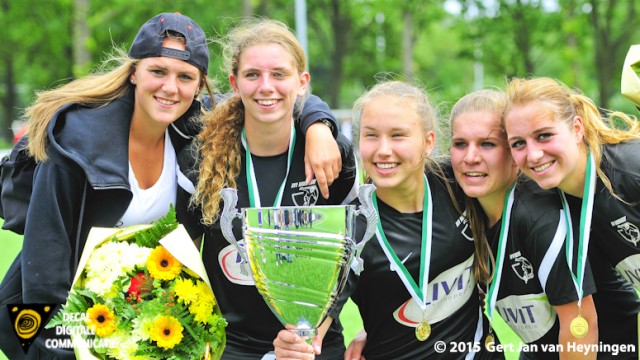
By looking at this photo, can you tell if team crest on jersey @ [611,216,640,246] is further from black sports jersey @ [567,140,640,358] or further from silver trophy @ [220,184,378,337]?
silver trophy @ [220,184,378,337]

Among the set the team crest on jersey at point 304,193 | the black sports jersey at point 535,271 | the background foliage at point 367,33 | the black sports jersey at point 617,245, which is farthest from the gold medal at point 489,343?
the background foliage at point 367,33

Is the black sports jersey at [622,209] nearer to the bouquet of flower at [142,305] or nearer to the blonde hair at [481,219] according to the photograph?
the blonde hair at [481,219]

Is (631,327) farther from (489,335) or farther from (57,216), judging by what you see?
(57,216)

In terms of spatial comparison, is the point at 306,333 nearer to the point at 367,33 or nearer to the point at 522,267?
the point at 522,267

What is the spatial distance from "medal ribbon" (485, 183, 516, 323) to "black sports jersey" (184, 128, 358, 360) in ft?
2.19

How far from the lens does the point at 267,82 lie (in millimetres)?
3096

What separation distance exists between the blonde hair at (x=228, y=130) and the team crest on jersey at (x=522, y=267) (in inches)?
47.2

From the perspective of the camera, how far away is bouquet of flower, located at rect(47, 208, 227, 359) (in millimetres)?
2641

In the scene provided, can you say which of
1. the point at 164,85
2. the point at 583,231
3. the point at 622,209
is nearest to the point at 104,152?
the point at 164,85

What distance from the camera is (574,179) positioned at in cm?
290

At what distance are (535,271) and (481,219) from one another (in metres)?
0.32

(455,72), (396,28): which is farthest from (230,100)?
(455,72)

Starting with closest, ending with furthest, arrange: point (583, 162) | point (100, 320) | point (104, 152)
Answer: point (100, 320)
point (583, 162)
point (104, 152)

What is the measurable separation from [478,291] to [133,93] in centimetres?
176
